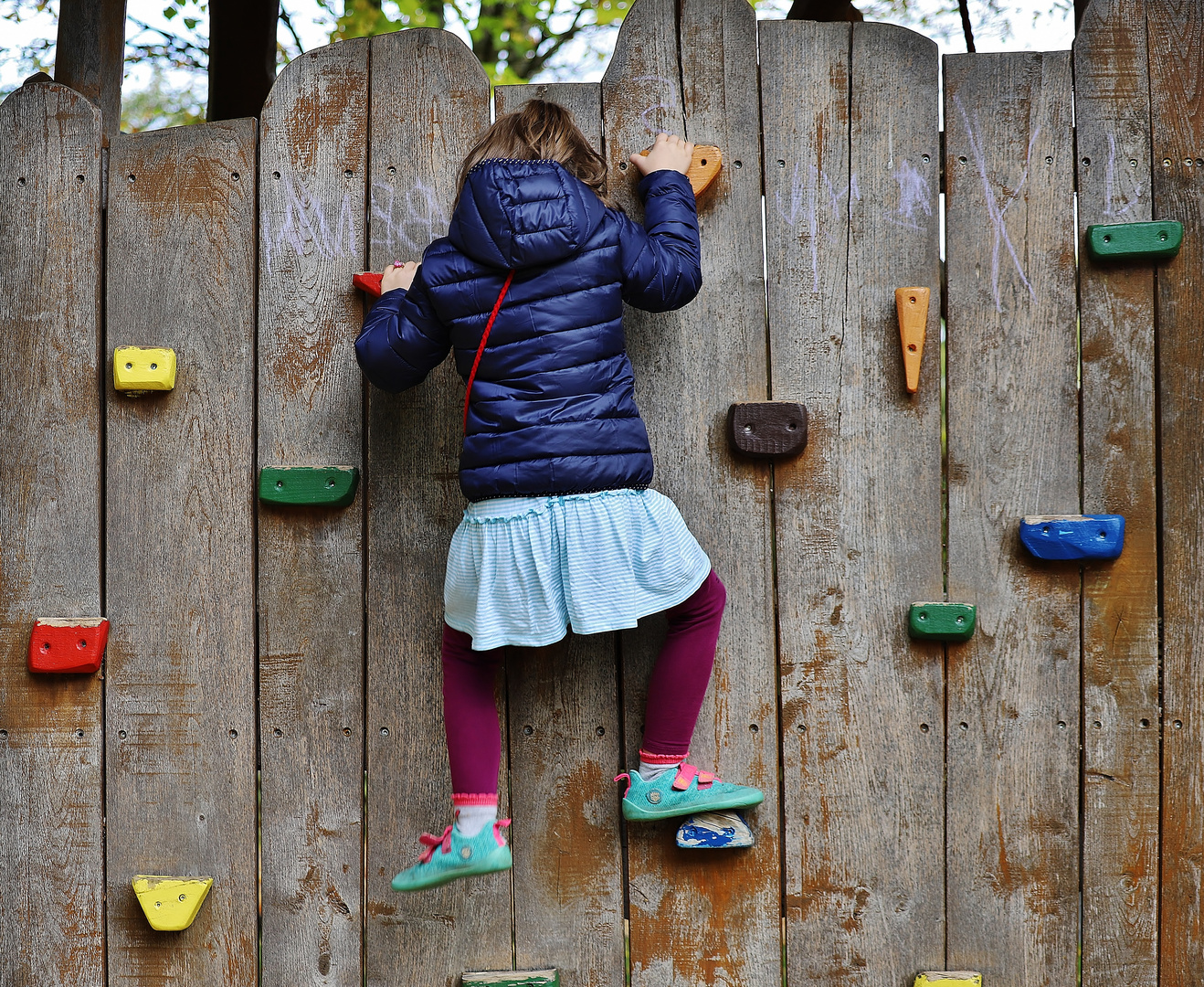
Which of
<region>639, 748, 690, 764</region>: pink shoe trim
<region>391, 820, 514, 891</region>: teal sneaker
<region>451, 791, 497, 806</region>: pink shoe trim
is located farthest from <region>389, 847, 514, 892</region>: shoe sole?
<region>639, 748, 690, 764</region>: pink shoe trim

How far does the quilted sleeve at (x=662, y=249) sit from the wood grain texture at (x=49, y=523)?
1223 millimetres

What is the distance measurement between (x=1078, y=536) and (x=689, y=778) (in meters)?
0.98

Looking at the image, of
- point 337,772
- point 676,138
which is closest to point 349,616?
point 337,772

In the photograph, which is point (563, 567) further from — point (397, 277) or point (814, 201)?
point (814, 201)

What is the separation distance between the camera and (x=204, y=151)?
214 cm

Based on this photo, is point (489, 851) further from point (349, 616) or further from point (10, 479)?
point (10, 479)

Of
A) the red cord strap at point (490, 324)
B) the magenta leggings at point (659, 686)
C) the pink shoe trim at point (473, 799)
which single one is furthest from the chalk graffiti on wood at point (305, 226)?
the pink shoe trim at point (473, 799)

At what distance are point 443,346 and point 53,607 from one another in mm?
1090

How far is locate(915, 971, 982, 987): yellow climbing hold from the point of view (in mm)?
2039

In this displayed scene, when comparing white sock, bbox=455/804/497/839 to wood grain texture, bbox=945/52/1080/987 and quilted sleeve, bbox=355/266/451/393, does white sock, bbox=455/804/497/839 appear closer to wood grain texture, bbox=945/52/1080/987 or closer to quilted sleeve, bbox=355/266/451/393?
quilted sleeve, bbox=355/266/451/393

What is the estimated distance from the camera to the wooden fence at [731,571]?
2.08m

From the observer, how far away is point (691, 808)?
6.42 feet

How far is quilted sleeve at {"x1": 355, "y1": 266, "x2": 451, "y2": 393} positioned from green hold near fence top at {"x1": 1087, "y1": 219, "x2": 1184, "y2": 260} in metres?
1.42

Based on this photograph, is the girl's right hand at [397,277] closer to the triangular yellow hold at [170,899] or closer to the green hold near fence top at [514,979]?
the triangular yellow hold at [170,899]
